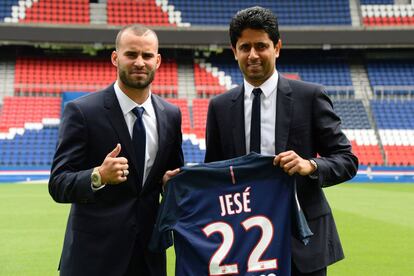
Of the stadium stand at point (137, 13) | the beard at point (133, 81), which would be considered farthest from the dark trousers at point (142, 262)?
the stadium stand at point (137, 13)

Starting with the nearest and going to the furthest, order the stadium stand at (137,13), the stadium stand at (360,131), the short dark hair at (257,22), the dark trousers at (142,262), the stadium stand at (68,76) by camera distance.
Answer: the short dark hair at (257,22) < the dark trousers at (142,262) < the stadium stand at (360,131) < the stadium stand at (68,76) < the stadium stand at (137,13)

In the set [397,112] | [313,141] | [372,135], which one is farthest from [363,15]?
[313,141]

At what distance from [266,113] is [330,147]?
369 mm

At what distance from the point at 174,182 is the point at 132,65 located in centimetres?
66

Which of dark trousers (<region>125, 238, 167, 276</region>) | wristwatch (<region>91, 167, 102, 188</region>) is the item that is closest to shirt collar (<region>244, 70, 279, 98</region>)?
wristwatch (<region>91, 167, 102, 188</region>)

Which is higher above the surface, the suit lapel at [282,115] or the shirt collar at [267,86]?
the shirt collar at [267,86]

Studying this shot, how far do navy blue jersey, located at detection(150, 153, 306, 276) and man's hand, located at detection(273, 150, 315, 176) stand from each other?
16cm

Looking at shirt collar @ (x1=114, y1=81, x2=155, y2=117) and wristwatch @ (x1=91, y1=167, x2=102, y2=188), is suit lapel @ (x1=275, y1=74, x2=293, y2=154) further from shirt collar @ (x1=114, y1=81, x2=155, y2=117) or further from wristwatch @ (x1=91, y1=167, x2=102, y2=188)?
wristwatch @ (x1=91, y1=167, x2=102, y2=188)

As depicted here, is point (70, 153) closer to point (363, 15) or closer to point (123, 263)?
point (123, 263)

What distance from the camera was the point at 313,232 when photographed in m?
2.53

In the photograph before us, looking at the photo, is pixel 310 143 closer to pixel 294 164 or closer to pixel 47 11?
pixel 294 164

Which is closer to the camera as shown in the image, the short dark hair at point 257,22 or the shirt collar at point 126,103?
the short dark hair at point 257,22

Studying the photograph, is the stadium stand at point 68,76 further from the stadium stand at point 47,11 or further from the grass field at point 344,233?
the grass field at point 344,233

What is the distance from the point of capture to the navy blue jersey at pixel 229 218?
258 centimetres
